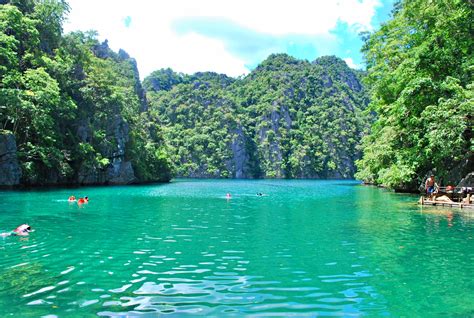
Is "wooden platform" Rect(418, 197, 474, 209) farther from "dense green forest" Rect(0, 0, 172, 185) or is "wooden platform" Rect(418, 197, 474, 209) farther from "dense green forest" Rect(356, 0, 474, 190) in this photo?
"dense green forest" Rect(0, 0, 172, 185)

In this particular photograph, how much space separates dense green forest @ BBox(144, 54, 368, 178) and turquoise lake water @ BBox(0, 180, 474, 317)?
126586mm

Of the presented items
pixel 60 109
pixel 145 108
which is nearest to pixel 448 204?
pixel 60 109

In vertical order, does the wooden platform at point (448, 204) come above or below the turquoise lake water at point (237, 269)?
above

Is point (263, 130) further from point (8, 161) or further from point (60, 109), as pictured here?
point (8, 161)

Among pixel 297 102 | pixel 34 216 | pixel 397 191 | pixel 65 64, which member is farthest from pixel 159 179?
pixel 297 102

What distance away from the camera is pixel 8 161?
43000 millimetres

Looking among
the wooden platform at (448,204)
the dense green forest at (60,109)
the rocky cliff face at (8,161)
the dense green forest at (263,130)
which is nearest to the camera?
the wooden platform at (448,204)

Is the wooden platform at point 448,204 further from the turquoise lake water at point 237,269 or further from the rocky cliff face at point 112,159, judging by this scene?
the rocky cliff face at point 112,159

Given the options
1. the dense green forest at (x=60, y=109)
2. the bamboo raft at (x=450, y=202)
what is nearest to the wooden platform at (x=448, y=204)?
the bamboo raft at (x=450, y=202)

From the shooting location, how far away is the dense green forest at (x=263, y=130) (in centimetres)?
Result: 14900

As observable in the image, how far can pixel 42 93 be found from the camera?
43.7m

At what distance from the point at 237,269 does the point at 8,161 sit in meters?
41.6

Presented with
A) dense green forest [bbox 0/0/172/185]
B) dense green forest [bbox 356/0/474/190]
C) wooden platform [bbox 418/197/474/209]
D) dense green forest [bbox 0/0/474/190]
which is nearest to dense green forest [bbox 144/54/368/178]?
dense green forest [bbox 0/0/474/190]

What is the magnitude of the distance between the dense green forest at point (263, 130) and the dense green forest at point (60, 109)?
6505 centimetres
